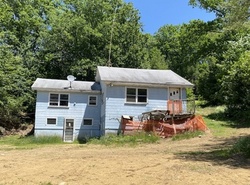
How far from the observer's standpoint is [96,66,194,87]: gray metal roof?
74.8 ft

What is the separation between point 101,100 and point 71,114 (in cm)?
258

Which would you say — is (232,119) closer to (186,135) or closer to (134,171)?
(186,135)

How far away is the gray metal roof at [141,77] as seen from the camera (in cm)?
2281

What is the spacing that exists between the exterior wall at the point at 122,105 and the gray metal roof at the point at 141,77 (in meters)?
0.59

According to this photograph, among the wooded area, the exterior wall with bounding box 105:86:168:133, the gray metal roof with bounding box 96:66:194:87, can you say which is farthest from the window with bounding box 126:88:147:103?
the wooded area

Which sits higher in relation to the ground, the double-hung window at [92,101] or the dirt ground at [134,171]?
the double-hung window at [92,101]

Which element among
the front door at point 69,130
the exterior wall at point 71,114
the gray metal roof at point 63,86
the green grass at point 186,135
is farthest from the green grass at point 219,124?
the front door at point 69,130

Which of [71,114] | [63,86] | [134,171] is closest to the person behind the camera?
[134,171]

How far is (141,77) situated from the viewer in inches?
956

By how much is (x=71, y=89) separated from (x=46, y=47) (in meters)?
13.6

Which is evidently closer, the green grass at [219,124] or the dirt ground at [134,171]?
the dirt ground at [134,171]

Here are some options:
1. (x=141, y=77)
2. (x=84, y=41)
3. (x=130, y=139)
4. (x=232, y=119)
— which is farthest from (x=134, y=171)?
(x=84, y=41)

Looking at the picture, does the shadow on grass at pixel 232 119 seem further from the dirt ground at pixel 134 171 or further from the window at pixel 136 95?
the dirt ground at pixel 134 171

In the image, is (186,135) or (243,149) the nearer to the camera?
(243,149)
